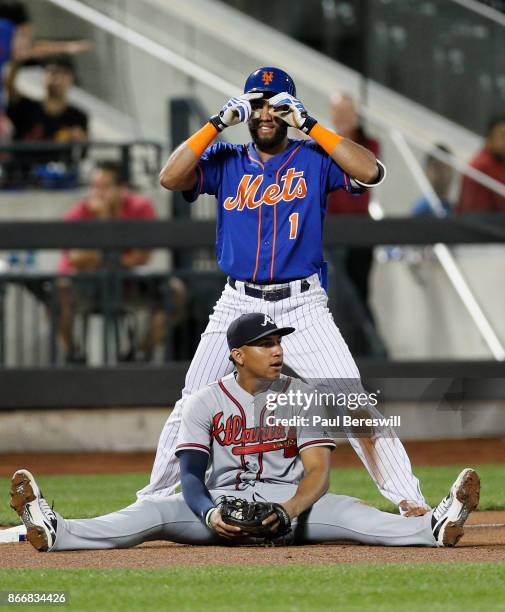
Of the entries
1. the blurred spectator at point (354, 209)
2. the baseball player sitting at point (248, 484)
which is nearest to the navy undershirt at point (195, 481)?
the baseball player sitting at point (248, 484)

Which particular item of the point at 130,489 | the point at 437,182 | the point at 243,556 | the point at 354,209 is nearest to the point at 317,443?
the point at 243,556

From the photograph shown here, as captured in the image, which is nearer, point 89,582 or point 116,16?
point 89,582

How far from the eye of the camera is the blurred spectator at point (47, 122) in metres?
11.8

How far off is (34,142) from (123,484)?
12.8ft

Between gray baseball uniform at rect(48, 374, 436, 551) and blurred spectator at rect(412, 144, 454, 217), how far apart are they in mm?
5903

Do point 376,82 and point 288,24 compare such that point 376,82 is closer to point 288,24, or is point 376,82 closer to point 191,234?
point 288,24

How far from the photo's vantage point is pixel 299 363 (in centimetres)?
590

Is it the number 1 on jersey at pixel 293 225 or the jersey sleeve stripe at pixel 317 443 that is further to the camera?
the number 1 on jersey at pixel 293 225

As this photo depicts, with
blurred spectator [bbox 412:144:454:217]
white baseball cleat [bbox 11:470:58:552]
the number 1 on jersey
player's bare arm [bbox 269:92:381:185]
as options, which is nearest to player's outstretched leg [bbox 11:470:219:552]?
white baseball cleat [bbox 11:470:58:552]

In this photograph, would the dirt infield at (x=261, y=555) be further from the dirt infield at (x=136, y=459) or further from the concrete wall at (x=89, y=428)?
the concrete wall at (x=89, y=428)

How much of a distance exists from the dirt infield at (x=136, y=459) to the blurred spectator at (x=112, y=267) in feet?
2.37

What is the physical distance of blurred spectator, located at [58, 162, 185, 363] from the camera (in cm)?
1031

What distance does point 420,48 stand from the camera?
41.1 feet

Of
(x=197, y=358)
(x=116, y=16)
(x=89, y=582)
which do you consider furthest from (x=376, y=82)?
(x=89, y=582)
